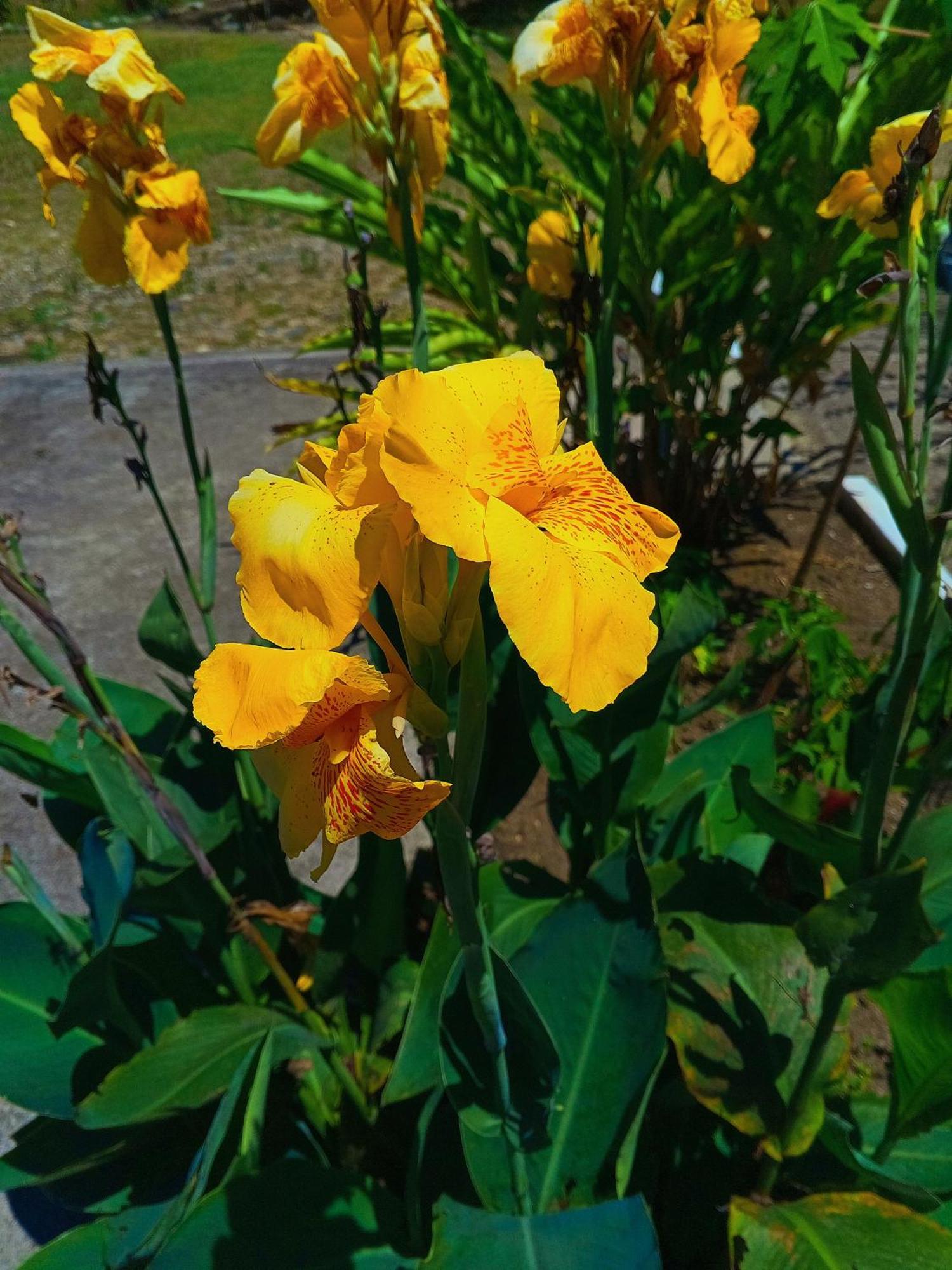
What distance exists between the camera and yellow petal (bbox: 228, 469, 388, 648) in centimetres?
50

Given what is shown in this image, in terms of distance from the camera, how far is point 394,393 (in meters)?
0.51

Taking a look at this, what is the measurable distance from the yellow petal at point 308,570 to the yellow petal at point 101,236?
28.9 inches

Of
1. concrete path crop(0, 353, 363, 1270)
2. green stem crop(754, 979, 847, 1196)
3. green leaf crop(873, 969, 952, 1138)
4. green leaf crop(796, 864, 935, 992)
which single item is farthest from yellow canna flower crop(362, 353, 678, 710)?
concrete path crop(0, 353, 363, 1270)

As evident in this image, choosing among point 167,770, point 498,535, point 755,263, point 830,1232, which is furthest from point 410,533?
point 755,263

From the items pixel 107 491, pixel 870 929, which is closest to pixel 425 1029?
pixel 870 929

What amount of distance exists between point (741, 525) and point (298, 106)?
191cm

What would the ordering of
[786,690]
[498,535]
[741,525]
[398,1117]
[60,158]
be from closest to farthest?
[498,535]
[60,158]
[398,1117]
[786,690]
[741,525]

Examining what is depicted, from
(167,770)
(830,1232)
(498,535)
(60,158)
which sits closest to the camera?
(498,535)

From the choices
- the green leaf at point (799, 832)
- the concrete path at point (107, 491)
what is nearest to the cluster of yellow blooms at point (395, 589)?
the green leaf at point (799, 832)

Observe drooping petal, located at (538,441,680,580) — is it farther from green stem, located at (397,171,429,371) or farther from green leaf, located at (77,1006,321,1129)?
green leaf, located at (77,1006,321,1129)

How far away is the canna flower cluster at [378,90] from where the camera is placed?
94 cm

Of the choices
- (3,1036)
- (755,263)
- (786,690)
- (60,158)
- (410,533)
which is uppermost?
(60,158)

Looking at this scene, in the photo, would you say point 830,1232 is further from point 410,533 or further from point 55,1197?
point 55,1197

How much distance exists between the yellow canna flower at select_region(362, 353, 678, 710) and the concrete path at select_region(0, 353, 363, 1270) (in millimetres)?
1350
